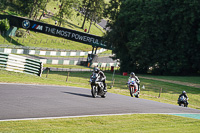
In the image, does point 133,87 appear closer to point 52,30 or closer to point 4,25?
point 52,30

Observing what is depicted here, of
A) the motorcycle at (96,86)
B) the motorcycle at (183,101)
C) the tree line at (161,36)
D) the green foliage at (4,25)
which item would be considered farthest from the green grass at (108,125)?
the green foliage at (4,25)

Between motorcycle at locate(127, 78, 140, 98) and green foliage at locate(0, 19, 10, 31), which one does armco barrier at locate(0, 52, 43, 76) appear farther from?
green foliage at locate(0, 19, 10, 31)

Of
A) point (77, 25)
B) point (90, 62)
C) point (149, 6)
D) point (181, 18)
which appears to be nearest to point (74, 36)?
point (90, 62)

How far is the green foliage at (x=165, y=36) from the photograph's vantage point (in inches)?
1798

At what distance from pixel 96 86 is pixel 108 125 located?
780cm

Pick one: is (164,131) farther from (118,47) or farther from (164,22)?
(118,47)

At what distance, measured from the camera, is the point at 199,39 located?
44375mm

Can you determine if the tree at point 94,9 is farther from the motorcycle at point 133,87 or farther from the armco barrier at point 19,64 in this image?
the motorcycle at point 133,87

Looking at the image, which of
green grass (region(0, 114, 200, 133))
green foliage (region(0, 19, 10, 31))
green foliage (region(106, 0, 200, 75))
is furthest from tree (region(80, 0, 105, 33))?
green grass (region(0, 114, 200, 133))

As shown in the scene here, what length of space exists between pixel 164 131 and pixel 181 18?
38825 mm

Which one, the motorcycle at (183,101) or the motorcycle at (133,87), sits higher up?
the motorcycle at (133,87)

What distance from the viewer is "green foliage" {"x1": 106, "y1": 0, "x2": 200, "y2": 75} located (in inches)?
1798

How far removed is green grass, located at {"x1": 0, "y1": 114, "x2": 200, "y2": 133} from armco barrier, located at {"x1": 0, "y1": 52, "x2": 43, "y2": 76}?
1454 cm

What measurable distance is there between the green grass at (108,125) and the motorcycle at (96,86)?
517cm
